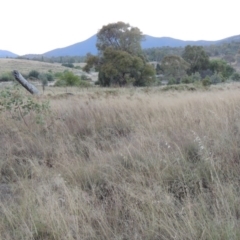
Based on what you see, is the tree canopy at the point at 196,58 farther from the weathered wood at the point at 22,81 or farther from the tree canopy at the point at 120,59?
the weathered wood at the point at 22,81

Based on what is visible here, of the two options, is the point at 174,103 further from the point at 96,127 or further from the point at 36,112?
the point at 36,112

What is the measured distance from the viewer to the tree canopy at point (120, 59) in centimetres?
3144

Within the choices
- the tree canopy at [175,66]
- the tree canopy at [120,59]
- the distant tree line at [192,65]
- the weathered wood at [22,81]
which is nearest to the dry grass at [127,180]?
the weathered wood at [22,81]

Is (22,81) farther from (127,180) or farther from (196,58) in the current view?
(196,58)

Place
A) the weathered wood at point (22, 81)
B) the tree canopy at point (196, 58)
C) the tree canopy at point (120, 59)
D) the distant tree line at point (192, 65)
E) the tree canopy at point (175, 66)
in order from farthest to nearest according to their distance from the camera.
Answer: the tree canopy at point (196, 58) → the distant tree line at point (192, 65) → the tree canopy at point (175, 66) → the tree canopy at point (120, 59) → the weathered wood at point (22, 81)

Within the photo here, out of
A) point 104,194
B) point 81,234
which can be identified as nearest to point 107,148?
point 104,194

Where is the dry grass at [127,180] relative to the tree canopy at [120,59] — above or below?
below

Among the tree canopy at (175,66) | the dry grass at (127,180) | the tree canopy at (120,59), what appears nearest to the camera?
the dry grass at (127,180)

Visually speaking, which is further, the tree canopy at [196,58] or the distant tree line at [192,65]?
the tree canopy at [196,58]

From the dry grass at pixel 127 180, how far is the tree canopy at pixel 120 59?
78.6ft

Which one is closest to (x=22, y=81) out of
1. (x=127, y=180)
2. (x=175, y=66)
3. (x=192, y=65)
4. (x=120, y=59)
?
(x=127, y=180)

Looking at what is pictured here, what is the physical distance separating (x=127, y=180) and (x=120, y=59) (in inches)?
1144

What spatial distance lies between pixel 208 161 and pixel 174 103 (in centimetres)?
323

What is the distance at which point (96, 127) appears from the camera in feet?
16.6
